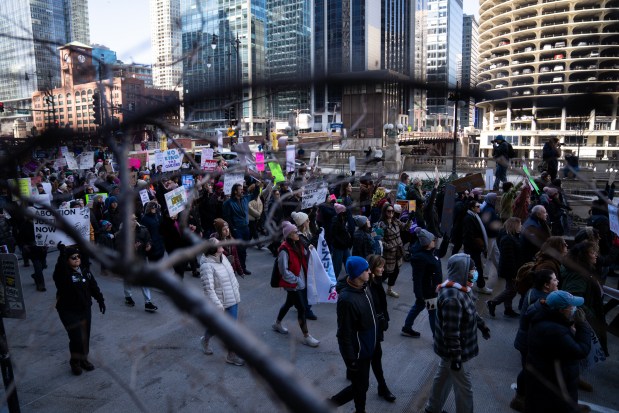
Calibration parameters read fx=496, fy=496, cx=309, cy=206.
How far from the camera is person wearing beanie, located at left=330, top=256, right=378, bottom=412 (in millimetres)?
4715

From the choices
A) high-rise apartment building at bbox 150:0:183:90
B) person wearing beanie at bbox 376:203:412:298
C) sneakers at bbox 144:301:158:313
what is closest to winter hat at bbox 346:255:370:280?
high-rise apartment building at bbox 150:0:183:90

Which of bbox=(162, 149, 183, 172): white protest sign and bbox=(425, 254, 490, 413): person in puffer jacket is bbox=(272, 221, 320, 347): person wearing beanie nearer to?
bbox=(425, 254, 490, 413): person in puffer jacket

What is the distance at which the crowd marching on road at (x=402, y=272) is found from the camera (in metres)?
4.17

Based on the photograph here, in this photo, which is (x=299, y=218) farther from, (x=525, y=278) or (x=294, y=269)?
(x=525, y=278)

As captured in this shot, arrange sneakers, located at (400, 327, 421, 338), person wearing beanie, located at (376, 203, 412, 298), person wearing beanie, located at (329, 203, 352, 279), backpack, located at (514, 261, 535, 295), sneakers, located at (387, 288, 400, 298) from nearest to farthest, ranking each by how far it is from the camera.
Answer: backpack, located at (514, 261, 535, 295) → sneakers, located at (400, 327, 421, 338) → person wearing beanie, located at (376, 203, 412, 298) → sneakers, located at (387, 288, 400, 298) → person wearing beanie, located at (329, 203, 352, 279)

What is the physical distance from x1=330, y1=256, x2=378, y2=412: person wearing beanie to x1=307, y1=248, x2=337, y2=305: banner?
1883mm

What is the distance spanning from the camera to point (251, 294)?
28.9 ft

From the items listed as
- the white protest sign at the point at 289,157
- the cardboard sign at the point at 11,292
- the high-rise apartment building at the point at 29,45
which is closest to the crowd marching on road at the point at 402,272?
the white protest sign at the point at 289,157

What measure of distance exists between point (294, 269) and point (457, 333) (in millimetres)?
2530

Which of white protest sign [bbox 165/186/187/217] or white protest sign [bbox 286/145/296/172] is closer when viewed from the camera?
white protest sign [bbox 286/145/296/172]

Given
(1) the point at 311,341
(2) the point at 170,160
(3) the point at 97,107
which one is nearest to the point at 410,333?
(1) the point at 311,341

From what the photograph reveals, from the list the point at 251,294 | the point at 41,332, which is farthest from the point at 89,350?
the point at 251,294

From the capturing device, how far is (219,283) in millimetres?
6066

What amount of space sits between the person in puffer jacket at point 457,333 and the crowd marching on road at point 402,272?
1cm
